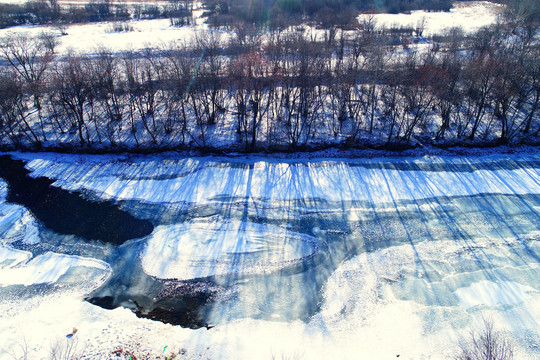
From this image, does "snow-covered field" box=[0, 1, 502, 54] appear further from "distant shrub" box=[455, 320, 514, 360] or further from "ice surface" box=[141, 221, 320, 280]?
"distant shrub" box=[455, 320, 514, 360]

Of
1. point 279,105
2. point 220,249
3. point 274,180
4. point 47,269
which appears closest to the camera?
point 47,269

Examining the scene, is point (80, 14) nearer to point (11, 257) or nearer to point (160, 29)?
point (160, 29)

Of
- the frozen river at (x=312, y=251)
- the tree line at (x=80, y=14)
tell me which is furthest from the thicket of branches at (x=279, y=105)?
the tree line at (x=80, y=14)

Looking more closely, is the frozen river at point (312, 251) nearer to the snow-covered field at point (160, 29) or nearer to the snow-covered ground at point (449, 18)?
the snow-covered field at point (160, 29)

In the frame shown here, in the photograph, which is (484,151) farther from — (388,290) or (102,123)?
(102,123)

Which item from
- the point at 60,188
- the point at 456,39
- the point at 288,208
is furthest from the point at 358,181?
the point at 456,39

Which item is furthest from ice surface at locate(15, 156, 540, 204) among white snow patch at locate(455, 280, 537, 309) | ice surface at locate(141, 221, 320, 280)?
white snow patch at locate(455, 280, 537, 309)

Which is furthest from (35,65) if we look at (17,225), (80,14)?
(80,14)
